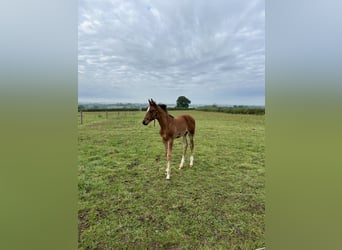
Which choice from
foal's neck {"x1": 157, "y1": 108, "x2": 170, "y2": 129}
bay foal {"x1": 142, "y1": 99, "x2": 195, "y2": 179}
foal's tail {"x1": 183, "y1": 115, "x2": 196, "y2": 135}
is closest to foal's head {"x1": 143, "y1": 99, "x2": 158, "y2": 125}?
bay foal {"x1": 142, "y1": 99, "x2": 195, "y2": 179}

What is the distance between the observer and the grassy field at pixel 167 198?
3.55 feet

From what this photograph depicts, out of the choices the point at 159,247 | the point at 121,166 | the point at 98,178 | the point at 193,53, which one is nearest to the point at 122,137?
the point at 121,166

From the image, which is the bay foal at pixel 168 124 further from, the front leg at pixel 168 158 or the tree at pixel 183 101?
the tree at pixel 183 101

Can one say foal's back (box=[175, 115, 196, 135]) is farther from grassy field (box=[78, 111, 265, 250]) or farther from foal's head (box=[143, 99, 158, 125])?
foal's head (box=[143, 99, 158, 125])

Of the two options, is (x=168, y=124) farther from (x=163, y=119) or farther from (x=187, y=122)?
(x=187, y=122)

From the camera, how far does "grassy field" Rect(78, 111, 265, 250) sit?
1.08 metres

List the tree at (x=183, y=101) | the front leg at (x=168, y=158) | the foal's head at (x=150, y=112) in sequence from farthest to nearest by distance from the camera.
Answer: the front leg at (x=168, y=158) → the tree at (x=183, y=101) → the foal's head at (x=150, y=112)

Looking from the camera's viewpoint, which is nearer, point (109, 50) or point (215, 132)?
point (109, 50)

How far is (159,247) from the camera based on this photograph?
3.32 feet

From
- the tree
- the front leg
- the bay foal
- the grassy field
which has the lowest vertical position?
the grassy field

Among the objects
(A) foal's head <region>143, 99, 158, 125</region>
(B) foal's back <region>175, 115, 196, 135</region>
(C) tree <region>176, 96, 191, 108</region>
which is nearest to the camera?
(A) foal's head <region>143, 99, 158, 125</region>

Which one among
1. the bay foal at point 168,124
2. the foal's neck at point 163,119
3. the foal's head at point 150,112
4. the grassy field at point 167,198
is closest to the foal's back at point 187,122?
the bay foal at point 168,124
